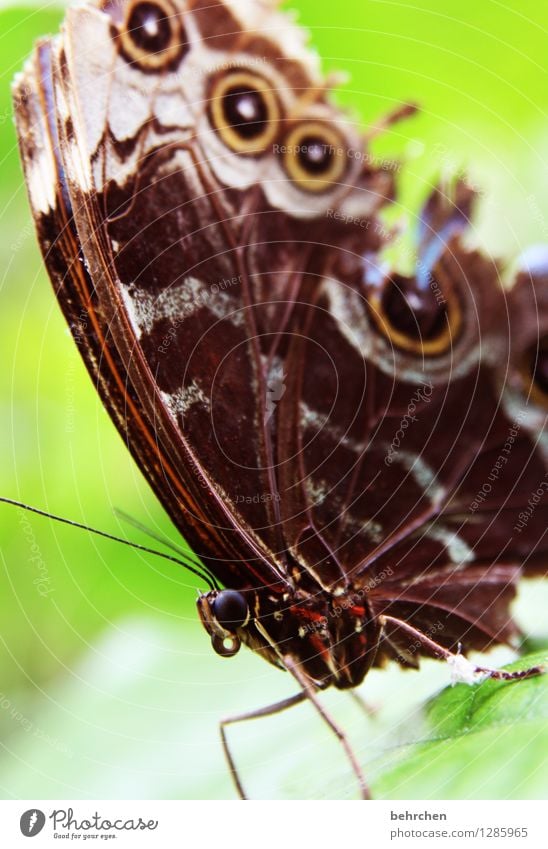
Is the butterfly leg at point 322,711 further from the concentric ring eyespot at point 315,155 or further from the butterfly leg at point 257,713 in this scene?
the concentric ring eyespot at point 315,155

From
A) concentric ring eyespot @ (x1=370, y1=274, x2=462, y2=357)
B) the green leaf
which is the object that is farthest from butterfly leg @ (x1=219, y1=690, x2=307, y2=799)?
concentric ring eyespot @ (x1=370, y1=274, x2=462, y2=357)

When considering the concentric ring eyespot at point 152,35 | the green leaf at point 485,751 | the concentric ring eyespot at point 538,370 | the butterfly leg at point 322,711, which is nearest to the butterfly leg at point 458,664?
the green leaf at point 485,751

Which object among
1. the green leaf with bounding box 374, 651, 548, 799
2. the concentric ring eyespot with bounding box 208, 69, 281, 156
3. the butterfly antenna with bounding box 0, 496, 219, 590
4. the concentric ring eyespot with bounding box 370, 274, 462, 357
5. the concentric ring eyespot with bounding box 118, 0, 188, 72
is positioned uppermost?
the concentric ring eyespot with bounding box 118, 0, 188, 72

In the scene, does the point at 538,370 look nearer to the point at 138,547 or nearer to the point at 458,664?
the point at 458,664

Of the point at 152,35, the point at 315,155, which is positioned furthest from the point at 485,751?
the point at 152,35

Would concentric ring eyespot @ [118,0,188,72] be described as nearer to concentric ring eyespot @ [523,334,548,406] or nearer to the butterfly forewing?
the butterfly forewing
